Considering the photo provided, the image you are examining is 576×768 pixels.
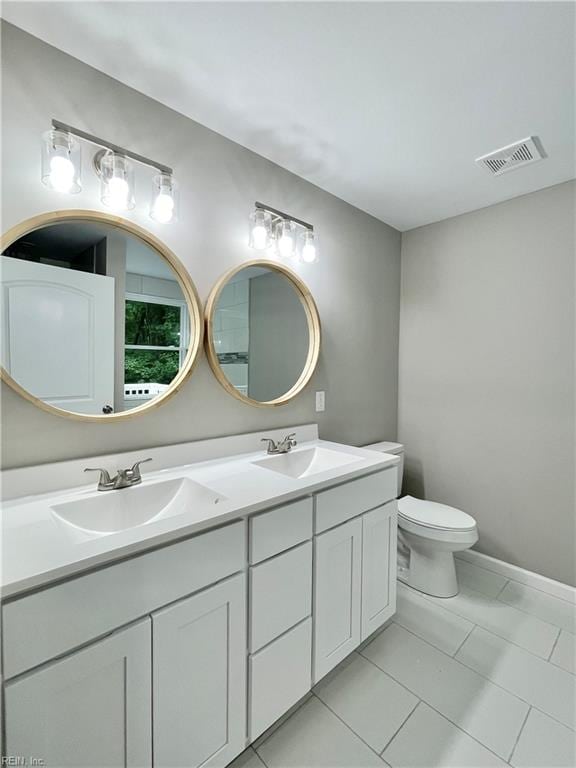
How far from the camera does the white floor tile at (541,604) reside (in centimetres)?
183

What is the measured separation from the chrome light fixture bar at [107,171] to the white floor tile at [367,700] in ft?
6.54

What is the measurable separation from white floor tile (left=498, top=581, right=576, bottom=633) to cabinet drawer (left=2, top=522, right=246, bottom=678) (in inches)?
71.7

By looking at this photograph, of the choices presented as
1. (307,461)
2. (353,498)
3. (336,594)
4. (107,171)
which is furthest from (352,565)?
(107,171)

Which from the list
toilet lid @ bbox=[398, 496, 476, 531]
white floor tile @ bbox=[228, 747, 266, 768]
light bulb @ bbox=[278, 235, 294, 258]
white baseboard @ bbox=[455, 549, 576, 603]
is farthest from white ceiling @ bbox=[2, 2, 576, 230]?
white floor tile @ bbox=[228, 747, 266, 768]

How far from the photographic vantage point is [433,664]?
60.8 inches

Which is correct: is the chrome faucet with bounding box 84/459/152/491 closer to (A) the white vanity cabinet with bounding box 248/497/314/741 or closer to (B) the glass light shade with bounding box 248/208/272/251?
(A) the white vanity cabinet with bounding box 248/497/314/741

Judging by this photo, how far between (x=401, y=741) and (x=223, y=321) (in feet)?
5.68

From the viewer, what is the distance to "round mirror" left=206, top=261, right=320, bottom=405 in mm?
1654

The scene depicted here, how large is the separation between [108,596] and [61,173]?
49.7 inches

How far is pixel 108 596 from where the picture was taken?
2.68ft

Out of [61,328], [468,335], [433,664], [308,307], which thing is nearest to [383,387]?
[468,335]

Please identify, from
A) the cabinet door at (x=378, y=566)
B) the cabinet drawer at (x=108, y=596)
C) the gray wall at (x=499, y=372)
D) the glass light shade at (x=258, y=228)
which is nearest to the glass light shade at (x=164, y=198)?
the glass light shade at (x=258, y=228)

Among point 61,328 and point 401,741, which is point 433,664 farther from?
point 61,328

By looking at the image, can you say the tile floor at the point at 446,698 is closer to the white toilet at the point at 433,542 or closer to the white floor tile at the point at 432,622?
the white floor tile at the point at 432,622
